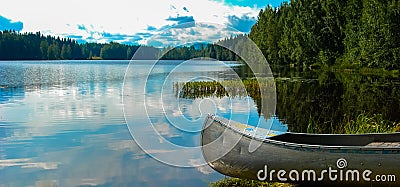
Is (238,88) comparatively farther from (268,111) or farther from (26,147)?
(26,147)

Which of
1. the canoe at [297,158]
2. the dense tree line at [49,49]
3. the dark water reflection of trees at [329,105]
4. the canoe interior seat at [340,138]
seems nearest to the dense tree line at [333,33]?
the dark water reflection of trees at [329,105]

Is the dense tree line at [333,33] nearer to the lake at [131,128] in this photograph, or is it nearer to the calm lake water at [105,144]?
the lake at [131,128]

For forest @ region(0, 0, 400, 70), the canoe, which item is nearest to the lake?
the canoe

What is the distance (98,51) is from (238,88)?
143 meters

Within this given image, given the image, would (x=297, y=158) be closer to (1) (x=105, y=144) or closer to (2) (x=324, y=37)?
(1) (x=105, y=144)

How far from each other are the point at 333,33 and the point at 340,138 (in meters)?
51.4

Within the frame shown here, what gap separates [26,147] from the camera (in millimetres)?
12914

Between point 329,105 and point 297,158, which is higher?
point 329,105

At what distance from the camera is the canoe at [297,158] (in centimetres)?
735

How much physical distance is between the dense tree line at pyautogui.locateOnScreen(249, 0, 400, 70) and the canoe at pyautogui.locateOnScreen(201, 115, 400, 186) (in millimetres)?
36309

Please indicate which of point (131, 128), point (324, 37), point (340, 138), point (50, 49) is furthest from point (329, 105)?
point (50, 49)

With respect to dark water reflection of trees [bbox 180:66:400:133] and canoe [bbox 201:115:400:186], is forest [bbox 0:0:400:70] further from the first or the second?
dark water reflection of trees [bbox 180:66:400:133]

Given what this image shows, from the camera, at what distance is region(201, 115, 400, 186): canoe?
7352mm

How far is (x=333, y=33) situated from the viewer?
5747cm
